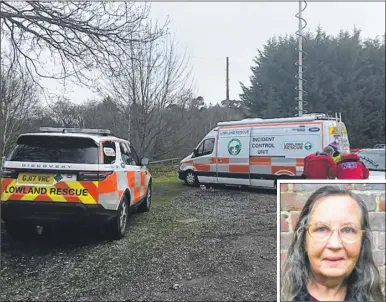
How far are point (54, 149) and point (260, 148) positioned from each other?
0.54 m

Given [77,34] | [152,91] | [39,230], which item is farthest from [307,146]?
[39,230]

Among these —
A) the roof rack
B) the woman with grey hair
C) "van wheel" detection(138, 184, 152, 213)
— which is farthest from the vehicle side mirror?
the woman with grey hair

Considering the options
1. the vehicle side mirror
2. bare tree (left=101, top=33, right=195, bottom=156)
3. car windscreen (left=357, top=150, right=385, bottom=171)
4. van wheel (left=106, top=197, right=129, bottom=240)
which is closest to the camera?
car windscreen (left=357, top=150, right=385, bottom=171)

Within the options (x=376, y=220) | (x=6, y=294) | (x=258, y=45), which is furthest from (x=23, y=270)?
(x=376, y=220)

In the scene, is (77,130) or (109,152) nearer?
(77,130)

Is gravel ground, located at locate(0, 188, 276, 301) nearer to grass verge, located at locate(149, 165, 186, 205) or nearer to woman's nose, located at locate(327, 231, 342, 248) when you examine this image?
grass verge, located at locate(149, 165, 186, 205)

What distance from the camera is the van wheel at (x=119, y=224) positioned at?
5.01ft

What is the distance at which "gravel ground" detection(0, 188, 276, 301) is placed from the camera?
48.2 inches

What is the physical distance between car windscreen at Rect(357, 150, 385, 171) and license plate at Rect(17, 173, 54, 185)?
75cm

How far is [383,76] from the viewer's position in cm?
87

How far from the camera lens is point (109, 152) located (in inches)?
45.2

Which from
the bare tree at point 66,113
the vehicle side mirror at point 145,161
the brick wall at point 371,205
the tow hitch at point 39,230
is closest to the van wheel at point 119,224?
the tow hitch at point 39,230

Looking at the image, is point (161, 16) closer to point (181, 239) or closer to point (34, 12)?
point (34, 12)

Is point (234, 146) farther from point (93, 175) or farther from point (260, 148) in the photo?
point (93, 175)
